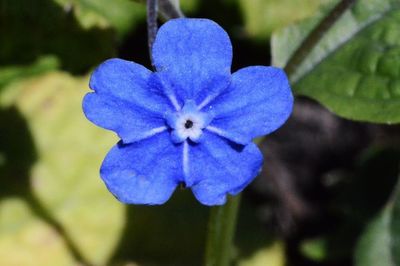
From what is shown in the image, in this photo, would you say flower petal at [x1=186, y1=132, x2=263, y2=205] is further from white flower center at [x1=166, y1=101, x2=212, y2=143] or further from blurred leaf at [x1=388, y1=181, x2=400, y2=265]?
blurred leaf at [x1=388, y1=181, x2=400, y2=265]

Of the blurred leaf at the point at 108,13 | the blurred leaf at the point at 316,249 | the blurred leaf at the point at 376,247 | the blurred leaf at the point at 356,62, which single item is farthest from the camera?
the blurred leaf at the point at 316,249

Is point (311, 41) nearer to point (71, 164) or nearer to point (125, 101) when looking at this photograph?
point (125, 101)

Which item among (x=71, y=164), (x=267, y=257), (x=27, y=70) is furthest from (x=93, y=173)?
(x=267, y=257)

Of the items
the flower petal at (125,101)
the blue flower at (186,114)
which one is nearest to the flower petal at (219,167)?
the blue flower at (186,114)

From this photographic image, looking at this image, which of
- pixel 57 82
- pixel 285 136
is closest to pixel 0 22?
pixel 57 82

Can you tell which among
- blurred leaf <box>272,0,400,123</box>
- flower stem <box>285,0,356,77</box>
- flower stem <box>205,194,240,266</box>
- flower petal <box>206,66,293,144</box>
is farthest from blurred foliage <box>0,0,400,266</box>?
flower petal <box>206,66,293,144</box>

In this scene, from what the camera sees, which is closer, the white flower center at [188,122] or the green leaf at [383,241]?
the white flower center at [188,122]

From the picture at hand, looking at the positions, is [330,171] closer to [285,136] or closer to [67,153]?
[285,136]

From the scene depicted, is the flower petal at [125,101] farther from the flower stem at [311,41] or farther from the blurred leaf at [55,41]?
the blurred leaf at [55,41]
